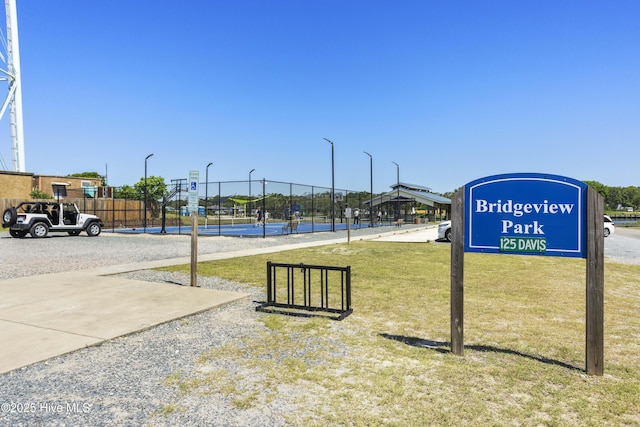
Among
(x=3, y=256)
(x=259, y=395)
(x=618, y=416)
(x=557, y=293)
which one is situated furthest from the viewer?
(x=3, y=256)

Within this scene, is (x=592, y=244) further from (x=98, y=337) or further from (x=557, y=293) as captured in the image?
(x=98, y=337)

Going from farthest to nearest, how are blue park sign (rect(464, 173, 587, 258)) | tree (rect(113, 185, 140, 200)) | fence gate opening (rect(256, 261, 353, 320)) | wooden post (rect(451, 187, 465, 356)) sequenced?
tree (rect(113, 185, 140, 200)) < fence gate opening (rect(256, 261, 353, 320)) < wooden post (rect(451, 187, 465, 356)) < blue park sign (rect(464, 173, 587, 258))

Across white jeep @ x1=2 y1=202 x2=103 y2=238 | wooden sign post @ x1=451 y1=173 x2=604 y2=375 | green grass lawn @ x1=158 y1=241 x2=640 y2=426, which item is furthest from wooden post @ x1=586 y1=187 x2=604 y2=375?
white jeep @ x1=2 y1=202 x2=103 y2=238

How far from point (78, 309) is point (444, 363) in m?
5.54

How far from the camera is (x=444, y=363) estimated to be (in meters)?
4.27

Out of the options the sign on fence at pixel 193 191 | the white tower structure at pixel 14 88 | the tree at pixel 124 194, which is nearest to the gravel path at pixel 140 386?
the sign on fence at pixel 193 191

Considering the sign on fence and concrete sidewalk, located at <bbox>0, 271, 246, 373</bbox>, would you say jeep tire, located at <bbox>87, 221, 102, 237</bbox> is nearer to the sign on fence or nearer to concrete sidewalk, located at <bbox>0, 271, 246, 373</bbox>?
concrete sidewalk, located at <bbox>0, 271, 246, 373</bbox>

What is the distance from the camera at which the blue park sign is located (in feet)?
13.9

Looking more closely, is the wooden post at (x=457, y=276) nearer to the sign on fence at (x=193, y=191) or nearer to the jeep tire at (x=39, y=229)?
the sign on fence at (x=193, y=191)

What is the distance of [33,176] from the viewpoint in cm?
4491

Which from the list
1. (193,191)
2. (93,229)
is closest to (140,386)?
(193,191)

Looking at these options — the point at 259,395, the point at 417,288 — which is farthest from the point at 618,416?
the point at 417,288

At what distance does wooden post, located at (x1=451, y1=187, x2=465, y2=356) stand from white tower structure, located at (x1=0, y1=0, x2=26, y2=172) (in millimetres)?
63423

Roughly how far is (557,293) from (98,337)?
7.80 metres
